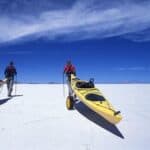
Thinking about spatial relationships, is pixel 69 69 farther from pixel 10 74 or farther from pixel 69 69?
pixel 10 74

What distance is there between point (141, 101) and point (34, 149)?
9.84 m

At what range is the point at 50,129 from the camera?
995 centimetres

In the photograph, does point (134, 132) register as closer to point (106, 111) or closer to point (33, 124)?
point (106, 111)

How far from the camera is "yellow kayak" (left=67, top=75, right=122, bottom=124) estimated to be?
368 inches

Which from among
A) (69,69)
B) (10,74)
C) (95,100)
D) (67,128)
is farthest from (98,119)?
(10,74)

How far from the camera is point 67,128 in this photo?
10.1 metres

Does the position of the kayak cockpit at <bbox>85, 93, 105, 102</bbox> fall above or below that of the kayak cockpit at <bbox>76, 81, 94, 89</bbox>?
below

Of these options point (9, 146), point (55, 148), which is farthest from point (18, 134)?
point (55, 148)

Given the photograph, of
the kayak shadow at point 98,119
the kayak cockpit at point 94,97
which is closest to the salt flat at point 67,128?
the kayak shadow at point 98,119

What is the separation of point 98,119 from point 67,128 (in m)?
1.80

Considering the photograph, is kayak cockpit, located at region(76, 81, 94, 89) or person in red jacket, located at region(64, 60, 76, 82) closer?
kayak cockpit, located at region(76, 81, 94, 89)

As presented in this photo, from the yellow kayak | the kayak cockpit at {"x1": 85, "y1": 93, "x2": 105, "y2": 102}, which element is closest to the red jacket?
the yellow kayak

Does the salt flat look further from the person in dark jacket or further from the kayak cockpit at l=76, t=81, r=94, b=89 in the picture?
the person in dark jacket

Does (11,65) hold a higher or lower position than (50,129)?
higher
